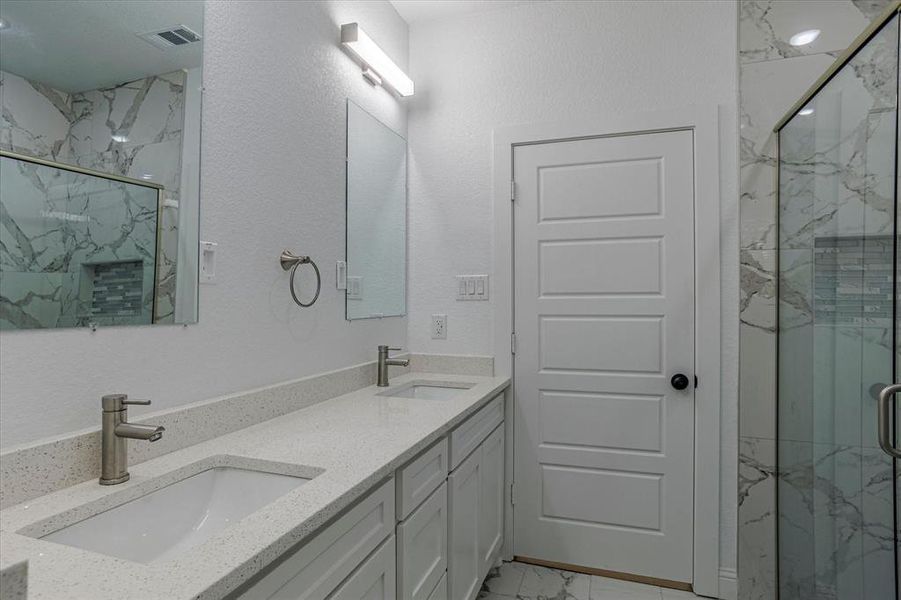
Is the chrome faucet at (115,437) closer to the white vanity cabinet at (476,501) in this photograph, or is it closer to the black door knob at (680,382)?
the white vanity cabinet at (476,501)

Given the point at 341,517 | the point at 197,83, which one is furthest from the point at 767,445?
the point at 197,83

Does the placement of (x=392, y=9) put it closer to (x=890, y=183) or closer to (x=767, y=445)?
(x=890, y=183)

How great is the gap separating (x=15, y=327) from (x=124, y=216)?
1.04 ft

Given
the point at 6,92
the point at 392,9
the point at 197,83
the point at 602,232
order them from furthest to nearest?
the point at 392,9 → the point at 602,232 → the point at 197,83 → the point at 6,92

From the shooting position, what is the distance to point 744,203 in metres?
2.12

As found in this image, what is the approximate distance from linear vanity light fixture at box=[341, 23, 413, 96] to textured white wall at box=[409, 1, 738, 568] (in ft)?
0.89

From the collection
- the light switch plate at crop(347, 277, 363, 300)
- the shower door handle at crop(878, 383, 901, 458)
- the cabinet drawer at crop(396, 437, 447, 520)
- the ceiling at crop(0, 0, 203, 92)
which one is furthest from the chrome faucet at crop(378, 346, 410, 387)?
the shower door handle at crop(878, 383, 901, 458)

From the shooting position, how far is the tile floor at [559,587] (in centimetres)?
212

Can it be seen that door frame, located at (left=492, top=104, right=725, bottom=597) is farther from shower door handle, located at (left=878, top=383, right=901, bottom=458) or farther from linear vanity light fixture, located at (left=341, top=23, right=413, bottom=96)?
linear vanity light fixture, located at (left=341, top=23, right=413, bottom=96)

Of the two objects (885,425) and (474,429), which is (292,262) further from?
(885,425)

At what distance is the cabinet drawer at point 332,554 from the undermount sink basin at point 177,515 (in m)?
0.16

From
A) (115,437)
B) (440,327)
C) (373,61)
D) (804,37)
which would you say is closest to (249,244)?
(115,437)

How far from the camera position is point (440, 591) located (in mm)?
1570

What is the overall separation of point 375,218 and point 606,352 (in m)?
1.21
